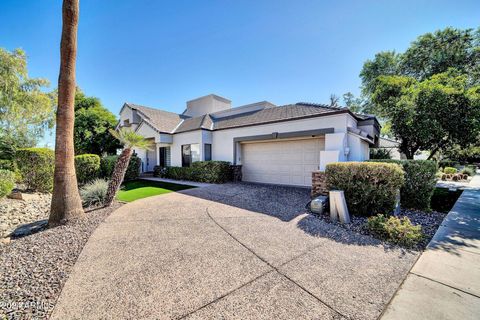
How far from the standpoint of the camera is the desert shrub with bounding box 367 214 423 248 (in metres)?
4.14

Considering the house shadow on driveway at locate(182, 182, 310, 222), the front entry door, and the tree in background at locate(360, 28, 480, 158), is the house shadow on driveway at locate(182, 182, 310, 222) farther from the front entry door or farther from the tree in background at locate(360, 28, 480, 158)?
the front entry door

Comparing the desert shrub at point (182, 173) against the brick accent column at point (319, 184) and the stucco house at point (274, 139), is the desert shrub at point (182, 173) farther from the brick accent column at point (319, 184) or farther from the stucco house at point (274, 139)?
the brick accent column at point (319, 184)

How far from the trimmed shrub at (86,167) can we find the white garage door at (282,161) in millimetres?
9429

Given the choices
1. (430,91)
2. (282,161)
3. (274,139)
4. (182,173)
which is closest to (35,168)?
(182,173)

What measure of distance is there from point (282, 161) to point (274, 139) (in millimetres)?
1395

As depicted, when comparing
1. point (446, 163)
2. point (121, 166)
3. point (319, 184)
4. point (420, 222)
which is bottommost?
point (420, 222)

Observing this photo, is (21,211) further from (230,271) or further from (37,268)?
(230,271)

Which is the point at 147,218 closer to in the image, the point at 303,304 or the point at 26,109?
the point at 303,304

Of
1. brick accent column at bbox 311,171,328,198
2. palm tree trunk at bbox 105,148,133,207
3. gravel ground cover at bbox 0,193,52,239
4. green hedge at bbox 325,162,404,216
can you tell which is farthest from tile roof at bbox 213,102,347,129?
gravel ground cover at bbox 0,193,52,239

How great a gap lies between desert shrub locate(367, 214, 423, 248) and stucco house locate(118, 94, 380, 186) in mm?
4000

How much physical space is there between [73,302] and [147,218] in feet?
10.9

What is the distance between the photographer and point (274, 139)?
1104 centimetres

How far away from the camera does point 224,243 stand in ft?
13.4

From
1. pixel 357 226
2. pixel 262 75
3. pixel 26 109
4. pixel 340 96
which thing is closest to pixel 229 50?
pixel 262 75
